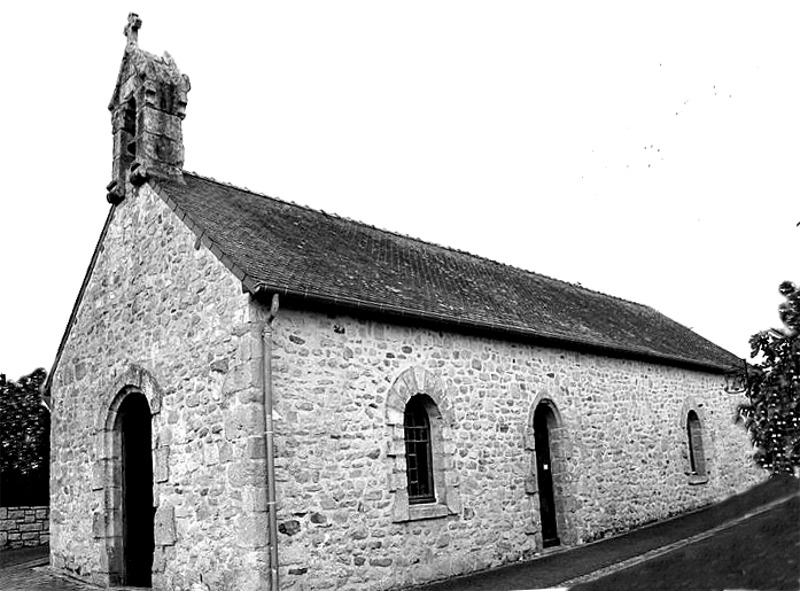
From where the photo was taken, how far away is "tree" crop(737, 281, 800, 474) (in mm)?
6422

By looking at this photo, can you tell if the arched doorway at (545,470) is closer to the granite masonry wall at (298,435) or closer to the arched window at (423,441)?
the granite masonry wall at (298,435)

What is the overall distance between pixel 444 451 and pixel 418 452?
0.40m

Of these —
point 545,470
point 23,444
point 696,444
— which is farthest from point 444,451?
point 23,444

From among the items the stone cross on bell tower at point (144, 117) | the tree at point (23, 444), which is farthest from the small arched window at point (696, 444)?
the tree at point (23, 444)

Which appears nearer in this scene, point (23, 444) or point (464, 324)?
point (464, 324)

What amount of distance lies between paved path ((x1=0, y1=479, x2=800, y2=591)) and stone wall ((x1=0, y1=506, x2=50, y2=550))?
5.63 feet

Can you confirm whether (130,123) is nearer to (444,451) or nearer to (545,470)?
(444,451)

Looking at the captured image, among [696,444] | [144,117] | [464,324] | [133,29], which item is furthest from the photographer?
[696,444]

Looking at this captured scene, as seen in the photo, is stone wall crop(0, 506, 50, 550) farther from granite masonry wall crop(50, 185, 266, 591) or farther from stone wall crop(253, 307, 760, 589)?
stone wall crop(253, 307, 760, 589)

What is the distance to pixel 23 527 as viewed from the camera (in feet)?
54.7

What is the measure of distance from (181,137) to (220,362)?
16.3ft

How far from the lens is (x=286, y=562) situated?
9.23 metres

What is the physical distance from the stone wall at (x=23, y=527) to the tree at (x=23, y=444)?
682 mm

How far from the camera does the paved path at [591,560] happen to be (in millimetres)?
8561
